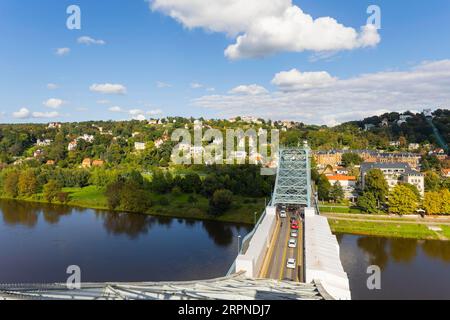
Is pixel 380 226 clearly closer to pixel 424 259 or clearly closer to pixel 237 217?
pixel 424 259

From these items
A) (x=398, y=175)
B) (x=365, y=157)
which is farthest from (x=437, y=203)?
(x=365, y=157)

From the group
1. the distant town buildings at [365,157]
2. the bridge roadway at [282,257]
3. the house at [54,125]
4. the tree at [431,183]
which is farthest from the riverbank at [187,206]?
the house at [54,125]

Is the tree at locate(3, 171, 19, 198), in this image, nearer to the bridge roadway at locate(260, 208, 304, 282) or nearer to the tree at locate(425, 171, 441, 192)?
the bridge roadway at locate(260, 208, 304, 282)

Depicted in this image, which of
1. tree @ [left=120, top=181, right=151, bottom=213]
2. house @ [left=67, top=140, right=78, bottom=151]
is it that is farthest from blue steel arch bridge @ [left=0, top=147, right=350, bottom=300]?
house @ [left=67, top=140, right=78, bottom=151]

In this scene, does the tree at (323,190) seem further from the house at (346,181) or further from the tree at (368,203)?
the tree at (368,203)

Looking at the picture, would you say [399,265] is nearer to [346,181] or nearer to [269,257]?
[269,257]

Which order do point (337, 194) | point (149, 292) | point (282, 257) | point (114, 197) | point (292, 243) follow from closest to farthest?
point (149, 292) < point (282, 257) < point (292, 243) < point (337, 194) < point (114, 197)
